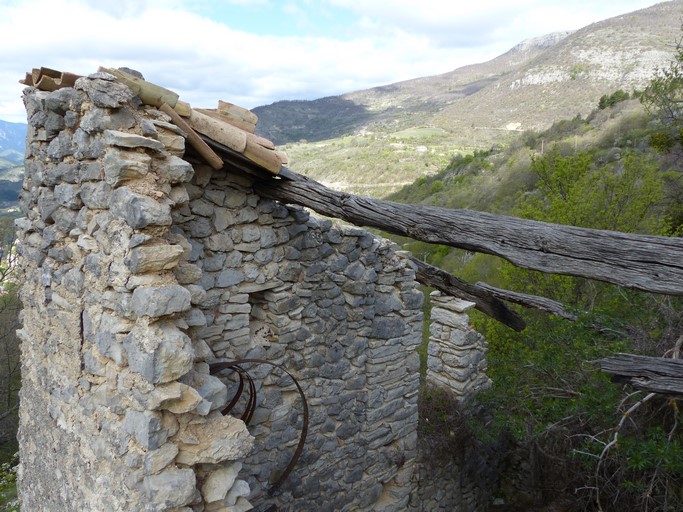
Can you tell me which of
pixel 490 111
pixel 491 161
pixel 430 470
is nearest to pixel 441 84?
pixel 490 111

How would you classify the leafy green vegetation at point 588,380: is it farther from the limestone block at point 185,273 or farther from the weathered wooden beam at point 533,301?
the limestone block at point 185,273

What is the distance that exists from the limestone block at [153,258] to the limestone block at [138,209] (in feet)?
0.44

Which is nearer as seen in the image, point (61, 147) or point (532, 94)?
point (61, 147)

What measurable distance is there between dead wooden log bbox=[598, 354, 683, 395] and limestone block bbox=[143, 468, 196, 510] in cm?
278

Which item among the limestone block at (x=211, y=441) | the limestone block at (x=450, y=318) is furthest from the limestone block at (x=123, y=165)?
the limestone block at (x=450, y=318)

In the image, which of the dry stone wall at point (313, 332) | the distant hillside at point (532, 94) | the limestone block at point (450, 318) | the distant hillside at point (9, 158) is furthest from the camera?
the distant hillside at point (532, 94)

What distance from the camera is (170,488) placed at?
237 centimetres

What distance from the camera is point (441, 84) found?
3009 inches

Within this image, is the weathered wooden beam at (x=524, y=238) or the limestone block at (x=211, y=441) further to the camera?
the weathered wooden beam at (x=524, y=238)

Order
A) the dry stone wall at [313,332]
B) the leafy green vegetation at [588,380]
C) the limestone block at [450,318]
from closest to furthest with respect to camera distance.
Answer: the dry stone wall at [313,332] < the leafy green vegetation at [588,380] < the limestone block at [450,318]

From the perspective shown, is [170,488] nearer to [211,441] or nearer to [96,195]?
[211,441]

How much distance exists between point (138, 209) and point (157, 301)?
1.70ft

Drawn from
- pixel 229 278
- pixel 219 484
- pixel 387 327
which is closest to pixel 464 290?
pixel 387 327

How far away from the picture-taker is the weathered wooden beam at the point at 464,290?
6273 mm
